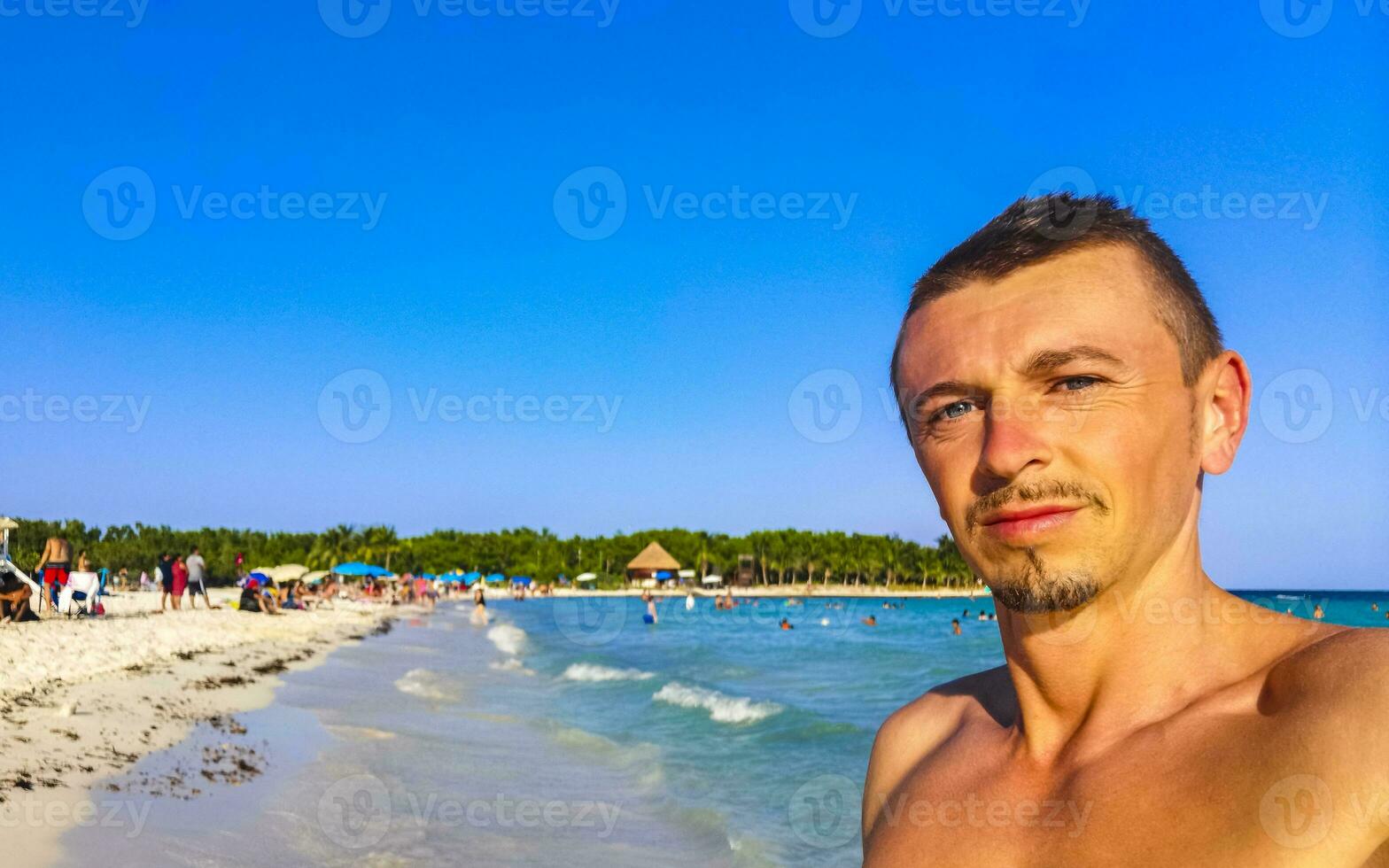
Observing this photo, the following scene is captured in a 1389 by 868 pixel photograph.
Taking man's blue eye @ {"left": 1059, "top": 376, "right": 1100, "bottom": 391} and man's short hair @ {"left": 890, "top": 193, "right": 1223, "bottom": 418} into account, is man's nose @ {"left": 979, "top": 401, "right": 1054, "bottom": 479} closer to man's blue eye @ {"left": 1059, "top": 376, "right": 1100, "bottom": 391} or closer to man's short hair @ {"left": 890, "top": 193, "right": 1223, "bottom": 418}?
man's blue eye @ {"left": 1059, "top": 376, "right": 1100, "bottom": 391}

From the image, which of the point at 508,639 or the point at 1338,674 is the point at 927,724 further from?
the point at 508,639

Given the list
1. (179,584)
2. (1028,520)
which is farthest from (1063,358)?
(179,584)

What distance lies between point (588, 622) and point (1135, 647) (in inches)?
2380

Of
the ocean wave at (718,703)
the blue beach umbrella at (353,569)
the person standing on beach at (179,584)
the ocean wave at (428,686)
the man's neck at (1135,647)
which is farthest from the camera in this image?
the blue beach umbrella at (353,569)

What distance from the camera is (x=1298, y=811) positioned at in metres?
1.25

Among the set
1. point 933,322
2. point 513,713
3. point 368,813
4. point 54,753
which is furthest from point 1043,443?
point 513,713

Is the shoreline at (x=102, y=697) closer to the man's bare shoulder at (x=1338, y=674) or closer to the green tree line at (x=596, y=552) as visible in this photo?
the man's bare shoulder at (x=1338, y=674)

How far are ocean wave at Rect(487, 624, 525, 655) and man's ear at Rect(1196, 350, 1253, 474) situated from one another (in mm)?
30211

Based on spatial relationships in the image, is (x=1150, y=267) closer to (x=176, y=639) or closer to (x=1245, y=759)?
(x=1245, y=759)

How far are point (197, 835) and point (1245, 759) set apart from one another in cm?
730

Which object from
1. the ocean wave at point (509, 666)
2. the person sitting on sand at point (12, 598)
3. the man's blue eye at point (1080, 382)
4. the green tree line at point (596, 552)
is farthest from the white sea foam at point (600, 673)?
the green tree line at point (596, 552)

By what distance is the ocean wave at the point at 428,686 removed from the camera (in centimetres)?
1745

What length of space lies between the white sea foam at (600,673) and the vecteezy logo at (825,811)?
1197cm
